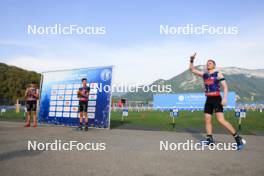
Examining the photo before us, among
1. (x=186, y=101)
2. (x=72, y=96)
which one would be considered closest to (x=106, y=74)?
(x=72, y=96)

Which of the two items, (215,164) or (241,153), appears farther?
(241,153)

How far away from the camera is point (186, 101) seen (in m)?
42.9

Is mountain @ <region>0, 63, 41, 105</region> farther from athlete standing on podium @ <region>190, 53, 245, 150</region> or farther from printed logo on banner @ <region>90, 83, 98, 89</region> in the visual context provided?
athlete standing on podium @ <region>190, 53, 245, 150</region>

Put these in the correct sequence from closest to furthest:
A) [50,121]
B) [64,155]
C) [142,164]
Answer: [142,164] < [64,155] < [50,121]

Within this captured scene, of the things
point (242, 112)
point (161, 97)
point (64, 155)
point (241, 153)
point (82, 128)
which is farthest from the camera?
point (161, 97)

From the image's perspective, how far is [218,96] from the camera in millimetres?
7680

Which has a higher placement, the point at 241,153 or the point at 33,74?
the point at 33,74

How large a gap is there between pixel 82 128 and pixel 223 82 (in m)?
6.65

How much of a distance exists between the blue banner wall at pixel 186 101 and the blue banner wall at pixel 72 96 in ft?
93.8

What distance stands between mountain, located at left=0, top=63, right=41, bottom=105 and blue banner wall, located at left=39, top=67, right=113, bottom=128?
50.9 meters

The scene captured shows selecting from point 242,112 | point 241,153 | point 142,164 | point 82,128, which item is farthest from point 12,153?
point 242,112

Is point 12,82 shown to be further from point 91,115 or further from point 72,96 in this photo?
point 91,115

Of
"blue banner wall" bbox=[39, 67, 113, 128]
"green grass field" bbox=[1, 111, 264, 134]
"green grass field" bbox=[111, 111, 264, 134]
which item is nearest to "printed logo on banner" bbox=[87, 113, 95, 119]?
"blue banner wall" bbox=[39, 67, 113, 128]

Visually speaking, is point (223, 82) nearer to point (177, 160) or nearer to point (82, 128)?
point (177, 160)
